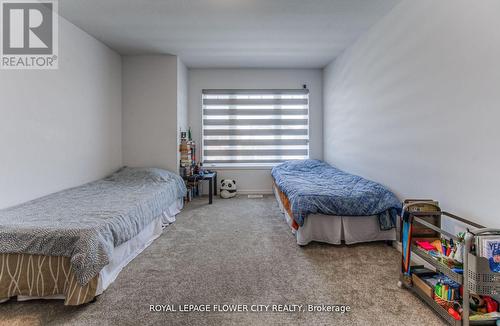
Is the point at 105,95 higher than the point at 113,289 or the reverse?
higher

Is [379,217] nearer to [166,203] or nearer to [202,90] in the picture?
[166,203]

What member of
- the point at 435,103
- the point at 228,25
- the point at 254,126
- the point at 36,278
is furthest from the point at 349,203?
the point at 254,126

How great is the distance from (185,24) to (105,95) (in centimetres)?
182

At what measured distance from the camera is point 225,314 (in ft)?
5.51

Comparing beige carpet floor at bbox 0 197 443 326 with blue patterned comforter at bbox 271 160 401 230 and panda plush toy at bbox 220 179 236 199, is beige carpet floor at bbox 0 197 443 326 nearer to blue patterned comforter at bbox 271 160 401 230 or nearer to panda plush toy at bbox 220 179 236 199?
blue patterned comforter at bbox 271 160 401 230

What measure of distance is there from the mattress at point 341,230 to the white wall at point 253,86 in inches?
99.6

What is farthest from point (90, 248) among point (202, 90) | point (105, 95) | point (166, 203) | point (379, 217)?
point (202, 90)

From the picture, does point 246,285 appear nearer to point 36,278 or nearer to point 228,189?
point 36,278

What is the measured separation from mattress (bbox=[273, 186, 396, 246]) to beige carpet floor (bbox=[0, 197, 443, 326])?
87mm

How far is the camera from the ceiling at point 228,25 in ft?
8.88

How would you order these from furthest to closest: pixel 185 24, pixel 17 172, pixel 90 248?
pixel 185 24, pixel 17 172, pixel 90 248

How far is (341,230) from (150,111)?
11.8 feet

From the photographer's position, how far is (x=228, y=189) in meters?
5.00

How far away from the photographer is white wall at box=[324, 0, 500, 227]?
1.70 metres
